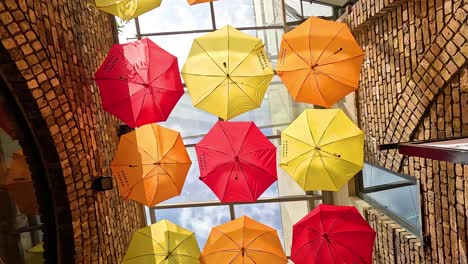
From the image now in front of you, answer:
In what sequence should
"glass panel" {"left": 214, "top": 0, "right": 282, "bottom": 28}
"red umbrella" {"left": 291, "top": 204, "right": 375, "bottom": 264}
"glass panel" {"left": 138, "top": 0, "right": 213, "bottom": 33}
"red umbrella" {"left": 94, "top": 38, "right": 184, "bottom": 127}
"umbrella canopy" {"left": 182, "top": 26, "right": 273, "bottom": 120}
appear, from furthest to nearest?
"glass panel" {"left": 214, "top": 0, "right": 282, "bottom": 28}, "glass panel" {"left": 138, "top": 0, "right": 213, "bottom": 33}, "red umbrella" {"left": 291, "top": 204, "right": 375, "bottom": 264}, "umbrella canopy" {"left": 182, "top": 26, "right": 273, "bottom": 120}, "red umbrella" {"left": 94, "top": 38, "right": 184, "bottom": 127}

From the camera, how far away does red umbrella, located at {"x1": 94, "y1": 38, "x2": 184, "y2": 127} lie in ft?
13.1

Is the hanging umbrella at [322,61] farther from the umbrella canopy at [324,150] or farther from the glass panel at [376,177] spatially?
→ the glass panel at [376,177]

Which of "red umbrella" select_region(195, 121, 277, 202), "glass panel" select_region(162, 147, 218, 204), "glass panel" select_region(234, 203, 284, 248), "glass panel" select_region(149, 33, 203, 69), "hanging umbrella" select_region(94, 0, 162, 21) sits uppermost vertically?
"hanging umbrella" select_region(94, 0, 162, 21)

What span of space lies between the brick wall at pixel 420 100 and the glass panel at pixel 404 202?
18cm

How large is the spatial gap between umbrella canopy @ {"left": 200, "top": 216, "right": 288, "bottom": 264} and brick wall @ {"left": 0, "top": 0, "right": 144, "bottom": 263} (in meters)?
1.27

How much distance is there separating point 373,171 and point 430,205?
1.66 m

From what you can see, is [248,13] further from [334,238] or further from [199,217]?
[334,238]

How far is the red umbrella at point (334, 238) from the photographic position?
14.5 feet

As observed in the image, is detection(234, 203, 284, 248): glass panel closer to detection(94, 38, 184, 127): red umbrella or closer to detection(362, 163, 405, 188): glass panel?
detection(362, 163, 405, 188): glass panel

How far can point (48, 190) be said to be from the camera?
372 centimetres

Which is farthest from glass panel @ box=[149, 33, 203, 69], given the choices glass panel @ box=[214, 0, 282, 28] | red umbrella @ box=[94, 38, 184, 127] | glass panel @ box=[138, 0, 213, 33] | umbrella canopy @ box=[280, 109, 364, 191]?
umbrella canopy @ box=[280, 109, 364, 191]

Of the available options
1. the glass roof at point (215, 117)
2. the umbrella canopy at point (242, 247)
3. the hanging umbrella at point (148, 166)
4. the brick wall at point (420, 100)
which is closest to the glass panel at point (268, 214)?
the glass roof at point (215, 117)

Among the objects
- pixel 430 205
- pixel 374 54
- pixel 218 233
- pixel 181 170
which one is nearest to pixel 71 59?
pixel 181 170

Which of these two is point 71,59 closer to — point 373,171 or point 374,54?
point 374,54
